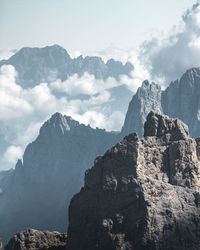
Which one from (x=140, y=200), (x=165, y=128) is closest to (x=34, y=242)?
(x=140, y=200)

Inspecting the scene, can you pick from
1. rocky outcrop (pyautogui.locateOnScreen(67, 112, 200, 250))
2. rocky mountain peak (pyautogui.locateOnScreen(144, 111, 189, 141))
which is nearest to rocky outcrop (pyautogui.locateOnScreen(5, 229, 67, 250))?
rocky outcrop (pyautogui.locateOnScreen(67, 112, 200, 250))

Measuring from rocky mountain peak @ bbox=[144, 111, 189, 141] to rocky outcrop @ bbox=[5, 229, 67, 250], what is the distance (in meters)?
12.1

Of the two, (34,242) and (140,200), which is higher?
(140,200)

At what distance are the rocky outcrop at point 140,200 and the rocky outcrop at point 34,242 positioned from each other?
421 cm

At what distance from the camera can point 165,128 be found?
145 feet

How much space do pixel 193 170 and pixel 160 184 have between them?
3847mm

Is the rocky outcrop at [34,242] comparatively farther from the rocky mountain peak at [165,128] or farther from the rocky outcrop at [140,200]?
the rocky mountain peak at [165,128]

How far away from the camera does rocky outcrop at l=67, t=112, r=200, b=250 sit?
34.8 metres

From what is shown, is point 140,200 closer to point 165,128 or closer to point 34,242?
point 165,128

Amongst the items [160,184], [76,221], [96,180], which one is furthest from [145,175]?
[76,221]

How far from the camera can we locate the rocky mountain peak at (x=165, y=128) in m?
43.2

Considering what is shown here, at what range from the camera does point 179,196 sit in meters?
36.7

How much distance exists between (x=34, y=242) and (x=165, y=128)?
14.4 m

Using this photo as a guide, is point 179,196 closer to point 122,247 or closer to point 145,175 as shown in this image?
point 145,175
